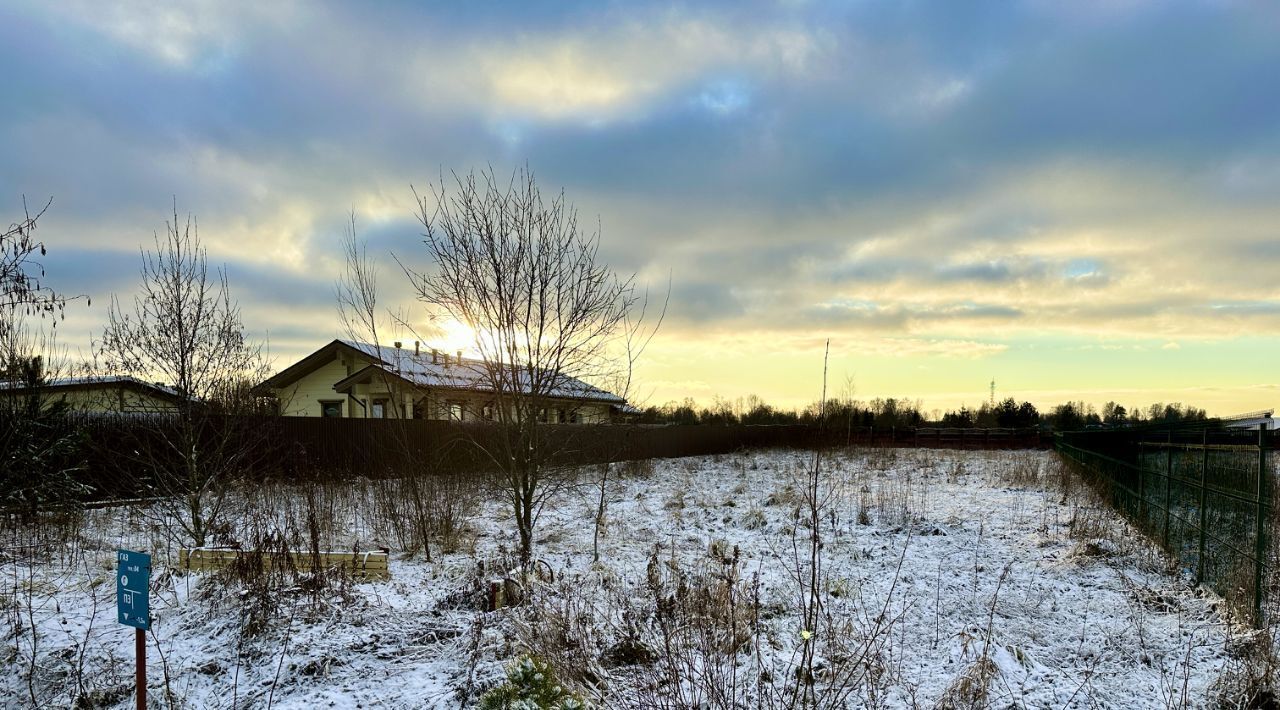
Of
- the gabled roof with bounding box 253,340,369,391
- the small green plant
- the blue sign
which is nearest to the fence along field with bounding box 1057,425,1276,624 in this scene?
the small green plant

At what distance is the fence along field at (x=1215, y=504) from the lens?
540 cm

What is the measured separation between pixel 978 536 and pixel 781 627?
501cm

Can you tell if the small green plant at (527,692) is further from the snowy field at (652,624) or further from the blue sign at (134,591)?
the blue sign at (134,591)

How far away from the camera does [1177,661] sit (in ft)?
16.2

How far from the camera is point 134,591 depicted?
11.2 feet

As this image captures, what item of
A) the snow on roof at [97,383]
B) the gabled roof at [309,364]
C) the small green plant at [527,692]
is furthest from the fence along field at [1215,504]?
the gabled roof at [309,364]

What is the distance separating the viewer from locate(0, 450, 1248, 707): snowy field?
4.39m

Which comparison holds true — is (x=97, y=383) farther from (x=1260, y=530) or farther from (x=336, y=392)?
(x=1260, y=530)

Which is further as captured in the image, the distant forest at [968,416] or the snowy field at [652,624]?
the distant forest at [968,416]

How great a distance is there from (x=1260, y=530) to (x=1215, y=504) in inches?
49.3

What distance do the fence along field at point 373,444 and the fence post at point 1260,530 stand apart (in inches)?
124

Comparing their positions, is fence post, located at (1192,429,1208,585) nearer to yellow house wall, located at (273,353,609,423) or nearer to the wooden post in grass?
the wooden post in grass

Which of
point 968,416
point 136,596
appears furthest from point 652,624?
point 968,416

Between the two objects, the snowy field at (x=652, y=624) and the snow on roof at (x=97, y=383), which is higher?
the snow on roof at (x=97, y=383)
